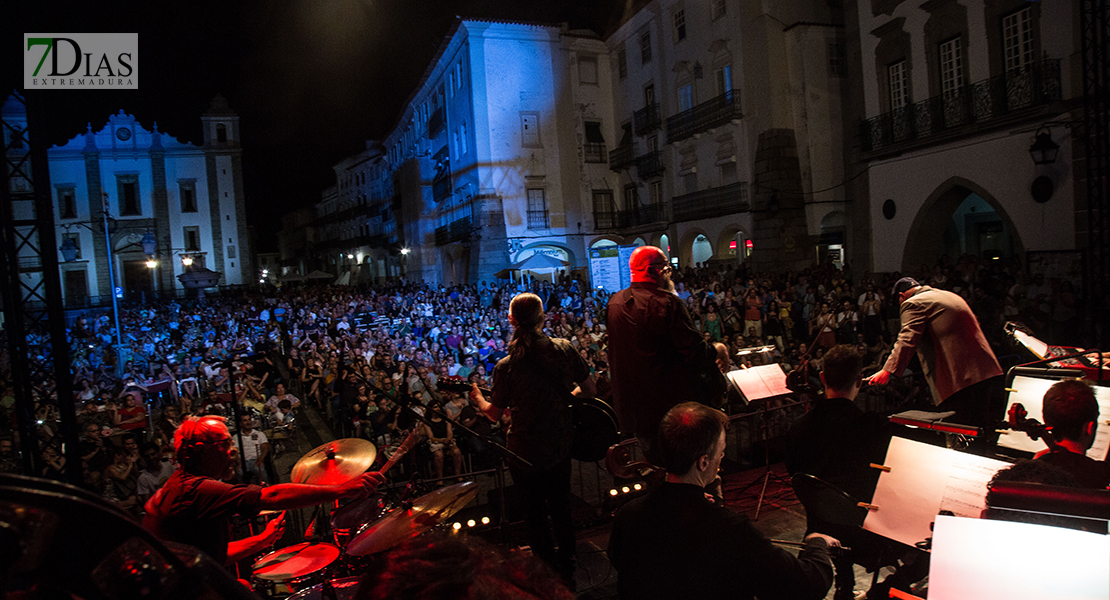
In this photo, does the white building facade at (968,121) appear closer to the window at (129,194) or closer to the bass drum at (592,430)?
the bass drum at (592,430)

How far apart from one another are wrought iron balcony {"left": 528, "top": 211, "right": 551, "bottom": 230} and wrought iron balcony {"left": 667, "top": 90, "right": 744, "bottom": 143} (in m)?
7.01

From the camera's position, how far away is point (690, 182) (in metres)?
26.3

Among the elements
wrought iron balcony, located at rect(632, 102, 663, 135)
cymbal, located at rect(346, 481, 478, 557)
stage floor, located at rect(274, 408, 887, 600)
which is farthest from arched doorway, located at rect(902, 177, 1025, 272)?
cymbal, located at rect(346, 481, 478, 557)

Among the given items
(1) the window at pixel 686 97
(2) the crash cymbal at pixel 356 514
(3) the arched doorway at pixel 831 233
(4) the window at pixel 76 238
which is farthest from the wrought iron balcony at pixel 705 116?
(4) the window at pixel 76 238

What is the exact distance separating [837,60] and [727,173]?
5236 mm

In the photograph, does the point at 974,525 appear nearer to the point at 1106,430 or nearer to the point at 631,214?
the point at 1106,430

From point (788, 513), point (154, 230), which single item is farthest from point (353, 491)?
point (154, 230)

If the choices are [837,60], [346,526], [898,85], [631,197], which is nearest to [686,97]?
[837,60]

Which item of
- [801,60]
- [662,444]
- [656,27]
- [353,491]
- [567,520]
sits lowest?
[567,520]

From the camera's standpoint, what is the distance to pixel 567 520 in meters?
3.64

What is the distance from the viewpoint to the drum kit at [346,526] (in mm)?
3068

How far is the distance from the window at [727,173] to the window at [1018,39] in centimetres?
1033

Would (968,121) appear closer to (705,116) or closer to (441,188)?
(705,116)

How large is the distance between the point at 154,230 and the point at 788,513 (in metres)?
49.7
